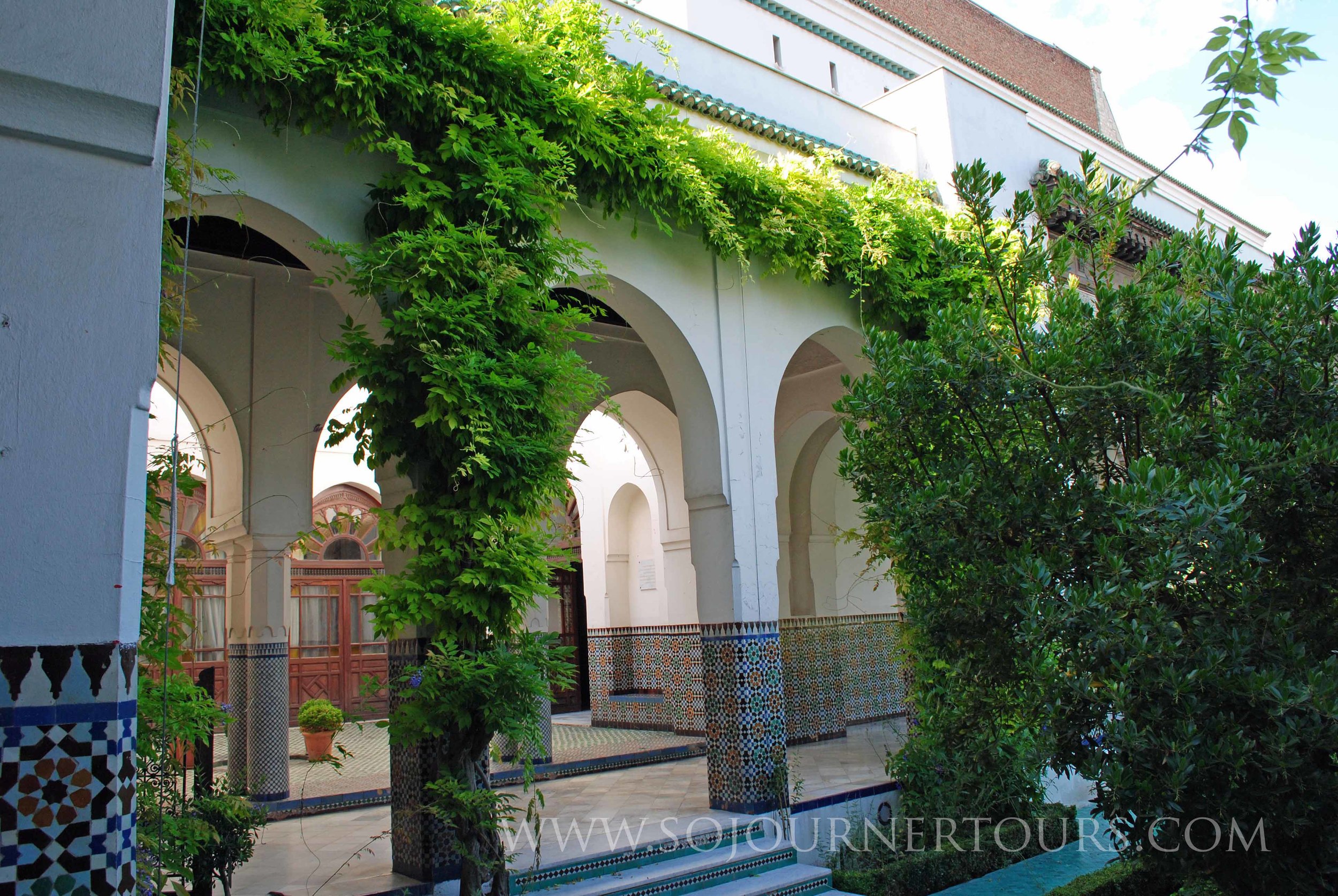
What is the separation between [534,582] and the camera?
5.19 metres

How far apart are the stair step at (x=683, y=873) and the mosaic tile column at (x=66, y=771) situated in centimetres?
348

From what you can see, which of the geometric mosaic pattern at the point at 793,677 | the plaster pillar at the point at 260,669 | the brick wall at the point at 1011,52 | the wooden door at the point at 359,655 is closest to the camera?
the plaster pillar at the point at 260,669

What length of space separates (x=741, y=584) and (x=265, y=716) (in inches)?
159

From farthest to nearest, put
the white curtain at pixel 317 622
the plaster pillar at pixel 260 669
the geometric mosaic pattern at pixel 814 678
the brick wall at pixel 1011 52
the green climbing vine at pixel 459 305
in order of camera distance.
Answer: the brick wall at pixel 1011 52 < the white curtain at pixel 317 622 < the geometric mosaic pattern at pixel 814 678 < the plaster pillar at pixel 260 669 < the green climbing vine at pixel 459 305

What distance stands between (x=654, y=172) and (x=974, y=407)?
308 cm

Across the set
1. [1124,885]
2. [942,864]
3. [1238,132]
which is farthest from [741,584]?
[1238,132]

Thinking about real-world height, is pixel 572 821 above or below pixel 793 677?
below

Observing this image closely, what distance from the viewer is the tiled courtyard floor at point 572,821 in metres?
5.70

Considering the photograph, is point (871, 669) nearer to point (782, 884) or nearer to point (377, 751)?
point (377, 751)

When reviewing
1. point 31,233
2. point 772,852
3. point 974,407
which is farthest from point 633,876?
point 31,233

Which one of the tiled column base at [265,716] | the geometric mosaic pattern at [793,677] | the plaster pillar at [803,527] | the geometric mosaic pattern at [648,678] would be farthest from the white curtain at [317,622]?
the plaster pillar at [803,527]

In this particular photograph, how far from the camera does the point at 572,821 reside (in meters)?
6.91

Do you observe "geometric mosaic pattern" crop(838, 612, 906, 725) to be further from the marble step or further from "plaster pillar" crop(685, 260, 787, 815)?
the marble step

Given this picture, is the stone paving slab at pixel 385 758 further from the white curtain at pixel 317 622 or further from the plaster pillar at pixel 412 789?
the plaster pillar at pixel 412 789
